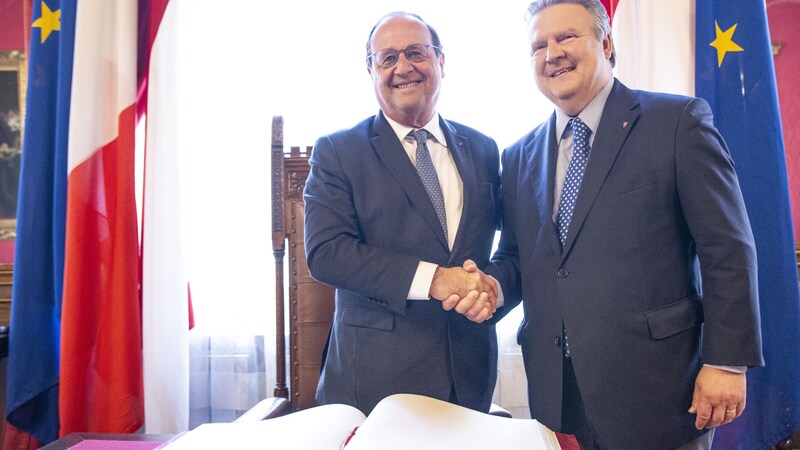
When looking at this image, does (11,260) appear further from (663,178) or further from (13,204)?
(663,178)

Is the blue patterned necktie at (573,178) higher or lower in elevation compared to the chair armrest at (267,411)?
higher

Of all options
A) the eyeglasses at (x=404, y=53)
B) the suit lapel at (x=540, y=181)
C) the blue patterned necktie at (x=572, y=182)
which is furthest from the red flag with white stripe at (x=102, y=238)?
the blue patterned necktie at (x=572, y=182)

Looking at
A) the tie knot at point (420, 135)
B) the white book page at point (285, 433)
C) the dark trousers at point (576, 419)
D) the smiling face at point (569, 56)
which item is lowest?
the dark trousers at point (576, 419)

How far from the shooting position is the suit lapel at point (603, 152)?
1.17 metres

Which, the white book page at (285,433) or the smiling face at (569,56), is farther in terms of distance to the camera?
the smiling face at (569,56)

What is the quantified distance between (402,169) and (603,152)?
48cm

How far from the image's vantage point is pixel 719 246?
1075 millimetres

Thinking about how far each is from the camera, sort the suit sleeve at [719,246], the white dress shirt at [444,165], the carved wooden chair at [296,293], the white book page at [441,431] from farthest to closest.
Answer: the carved wooden chair at [296,293] < the white dress shirt at [444,165] < the suit sleeve at [719,246] < the white book page at [441,431]

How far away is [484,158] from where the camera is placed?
1.50 meters

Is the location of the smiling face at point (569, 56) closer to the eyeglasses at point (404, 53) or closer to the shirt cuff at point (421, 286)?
the eyeglasses at point (404, 53)

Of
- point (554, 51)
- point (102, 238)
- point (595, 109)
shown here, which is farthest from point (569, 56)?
point (102, 238)

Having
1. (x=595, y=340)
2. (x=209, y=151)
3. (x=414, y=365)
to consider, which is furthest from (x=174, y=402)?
(x=595, y=340)

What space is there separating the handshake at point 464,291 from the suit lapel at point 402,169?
0.11 meters

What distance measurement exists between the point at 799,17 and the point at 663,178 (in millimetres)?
1979
